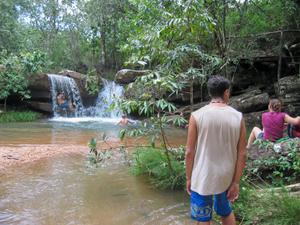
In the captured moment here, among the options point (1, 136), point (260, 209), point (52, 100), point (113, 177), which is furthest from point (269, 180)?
point (52, 100)

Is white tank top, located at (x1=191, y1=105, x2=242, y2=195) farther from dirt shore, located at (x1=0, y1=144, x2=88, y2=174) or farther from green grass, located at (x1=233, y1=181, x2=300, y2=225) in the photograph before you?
dirt shore, located at (x1=0, y1=144, x2=88, y2=174)

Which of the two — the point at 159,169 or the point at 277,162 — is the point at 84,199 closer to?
the point at 159,169

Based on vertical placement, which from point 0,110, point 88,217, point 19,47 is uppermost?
point 19,47

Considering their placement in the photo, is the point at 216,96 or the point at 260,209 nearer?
the point at 216,96

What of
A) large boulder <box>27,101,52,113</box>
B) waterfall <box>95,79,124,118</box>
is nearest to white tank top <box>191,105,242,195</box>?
waterfall <box>95,79,124,118</box>

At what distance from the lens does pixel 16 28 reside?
18906 mm

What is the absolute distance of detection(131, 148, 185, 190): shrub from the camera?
5.14 meters

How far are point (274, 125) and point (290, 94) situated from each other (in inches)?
287

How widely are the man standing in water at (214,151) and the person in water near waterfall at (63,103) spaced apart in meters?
15.1

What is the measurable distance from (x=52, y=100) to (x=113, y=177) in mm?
12064

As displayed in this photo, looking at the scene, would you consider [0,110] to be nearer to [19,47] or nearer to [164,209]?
[19,47]

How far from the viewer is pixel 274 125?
5.48 metres

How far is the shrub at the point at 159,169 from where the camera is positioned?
5141 mm

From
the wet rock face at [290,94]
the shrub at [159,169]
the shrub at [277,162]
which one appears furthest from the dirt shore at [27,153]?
the wet rock face at [290,94]
